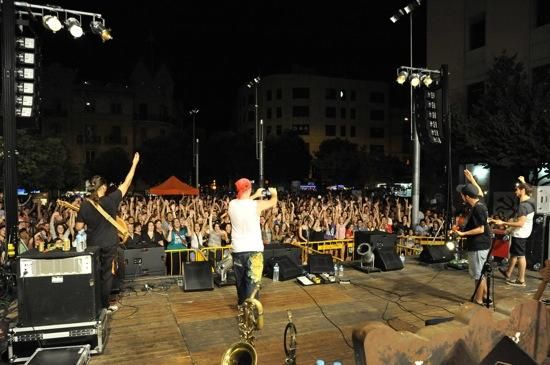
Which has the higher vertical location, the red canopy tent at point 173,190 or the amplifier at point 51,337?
the red canopy tent at point 173,190

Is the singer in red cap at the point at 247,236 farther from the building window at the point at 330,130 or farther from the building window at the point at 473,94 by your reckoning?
the building window at the point at 330,130

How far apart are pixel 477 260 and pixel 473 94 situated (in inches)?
808

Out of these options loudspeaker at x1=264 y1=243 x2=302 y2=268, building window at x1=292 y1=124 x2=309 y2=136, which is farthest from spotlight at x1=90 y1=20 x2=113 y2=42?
building window at x1=292 y1=124 x2=309 y2=136

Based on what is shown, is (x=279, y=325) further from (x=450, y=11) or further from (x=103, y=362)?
(x=450, y=11)

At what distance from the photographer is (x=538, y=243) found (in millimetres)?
9086

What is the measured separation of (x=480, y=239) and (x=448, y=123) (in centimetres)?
605

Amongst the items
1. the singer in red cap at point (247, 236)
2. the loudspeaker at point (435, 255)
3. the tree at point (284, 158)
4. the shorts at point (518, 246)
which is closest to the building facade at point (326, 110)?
the tree at point (284, 158)

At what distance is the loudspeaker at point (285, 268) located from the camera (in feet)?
27.1

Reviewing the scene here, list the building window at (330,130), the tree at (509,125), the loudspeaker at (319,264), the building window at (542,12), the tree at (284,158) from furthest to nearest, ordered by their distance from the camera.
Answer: the building window at (330,130) → the tree at (284,158) → the building window at (542,12) → the tree at (509,125) → the loudspeaker at (319,264)

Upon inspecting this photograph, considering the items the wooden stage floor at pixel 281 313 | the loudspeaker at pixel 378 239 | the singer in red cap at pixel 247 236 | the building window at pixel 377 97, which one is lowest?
the wooden stage floor at pixel 281 313

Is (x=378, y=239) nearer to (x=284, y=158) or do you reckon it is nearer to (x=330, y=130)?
(x=284, y=158)

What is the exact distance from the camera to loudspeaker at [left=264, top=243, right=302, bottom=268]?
8.71 meters

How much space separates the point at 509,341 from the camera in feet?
12.1

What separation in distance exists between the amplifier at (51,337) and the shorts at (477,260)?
572 centimetres
